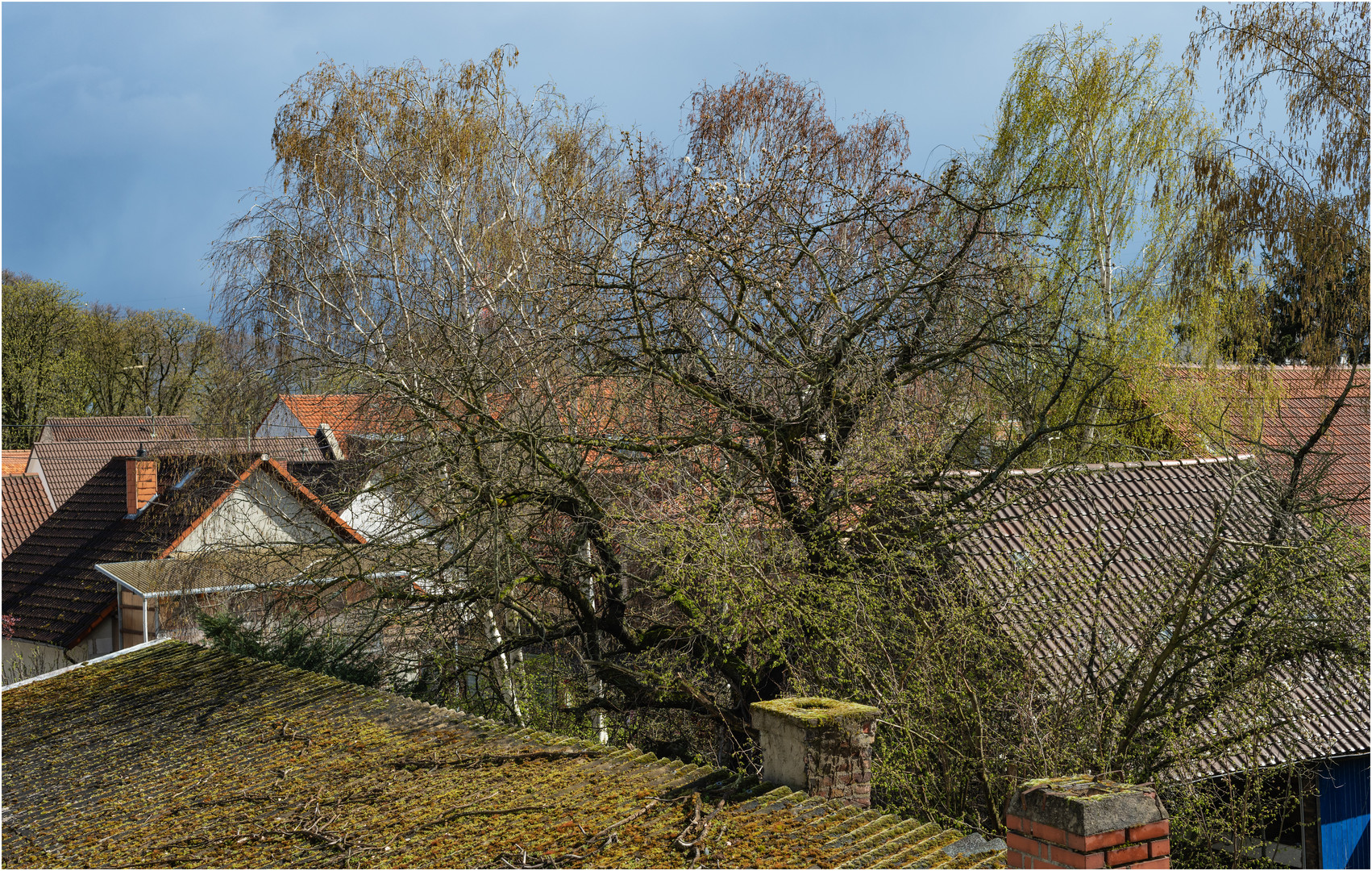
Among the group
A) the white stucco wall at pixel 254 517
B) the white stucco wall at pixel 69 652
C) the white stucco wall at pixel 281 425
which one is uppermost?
the white stucco wall at pixel 281 425

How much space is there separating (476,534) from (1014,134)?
49.1 feet

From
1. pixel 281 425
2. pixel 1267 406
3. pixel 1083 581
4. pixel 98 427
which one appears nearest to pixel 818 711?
pixel 1083 581

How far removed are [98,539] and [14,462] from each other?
2345 centimetres

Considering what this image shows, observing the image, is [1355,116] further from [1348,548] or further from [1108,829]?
[1108,829]

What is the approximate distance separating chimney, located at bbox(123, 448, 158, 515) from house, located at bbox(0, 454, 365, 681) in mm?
22

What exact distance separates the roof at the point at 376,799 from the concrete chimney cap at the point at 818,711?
1.27ft

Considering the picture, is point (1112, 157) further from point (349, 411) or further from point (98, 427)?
point (98, 427)

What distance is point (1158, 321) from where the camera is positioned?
18.8 meters

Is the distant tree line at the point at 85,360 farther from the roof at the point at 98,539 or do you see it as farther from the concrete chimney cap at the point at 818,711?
the concrete chimney cap at the point at 818,711

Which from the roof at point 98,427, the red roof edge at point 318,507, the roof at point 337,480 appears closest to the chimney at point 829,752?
the roof at point 337,480

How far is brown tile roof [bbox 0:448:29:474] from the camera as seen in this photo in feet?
120

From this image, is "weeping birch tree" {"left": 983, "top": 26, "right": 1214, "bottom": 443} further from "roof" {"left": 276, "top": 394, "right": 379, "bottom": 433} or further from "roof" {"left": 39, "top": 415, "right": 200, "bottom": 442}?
"roof" {"left": 39, "top": 415, "right": 200, "bottom": 442}

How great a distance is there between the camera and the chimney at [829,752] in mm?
5254

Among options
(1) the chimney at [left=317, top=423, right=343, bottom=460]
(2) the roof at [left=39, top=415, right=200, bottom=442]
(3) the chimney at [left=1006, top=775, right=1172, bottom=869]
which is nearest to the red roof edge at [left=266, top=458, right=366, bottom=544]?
(1) the chimney at [left=317, top=423, right=343, bottom=460]
